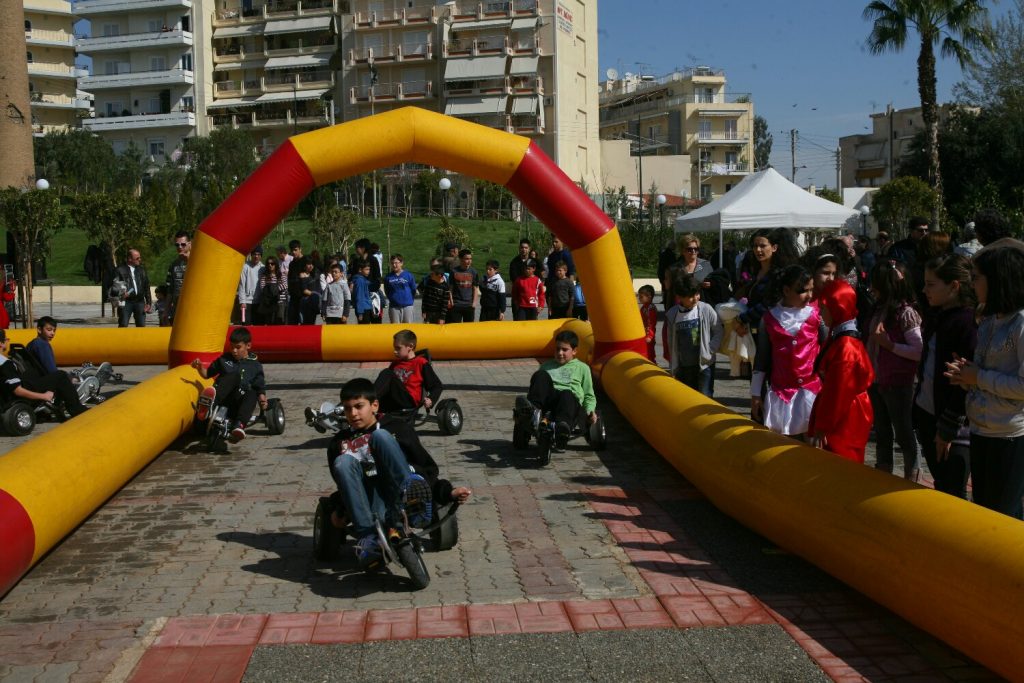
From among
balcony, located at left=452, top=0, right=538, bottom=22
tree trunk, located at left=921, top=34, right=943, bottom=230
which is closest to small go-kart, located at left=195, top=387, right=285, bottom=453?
tree trunk, located at left=921, top=34, right=943, bottom=230

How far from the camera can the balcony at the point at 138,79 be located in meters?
77.6

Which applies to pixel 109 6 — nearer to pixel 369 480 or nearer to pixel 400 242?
pixel 400 242

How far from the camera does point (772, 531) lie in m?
6.52

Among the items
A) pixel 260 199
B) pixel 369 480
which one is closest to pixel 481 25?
pixel 260 199

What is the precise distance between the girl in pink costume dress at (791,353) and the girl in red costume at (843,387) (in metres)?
0.46

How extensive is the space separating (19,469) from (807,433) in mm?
5230

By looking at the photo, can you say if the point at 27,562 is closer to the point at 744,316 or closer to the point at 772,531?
the point at 772,531

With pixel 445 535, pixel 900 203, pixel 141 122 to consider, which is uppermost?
pixel 141 122

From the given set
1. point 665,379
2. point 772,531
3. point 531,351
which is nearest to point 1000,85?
point 531,351

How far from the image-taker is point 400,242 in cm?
4541

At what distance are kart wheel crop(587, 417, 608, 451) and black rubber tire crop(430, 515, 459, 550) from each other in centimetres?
314

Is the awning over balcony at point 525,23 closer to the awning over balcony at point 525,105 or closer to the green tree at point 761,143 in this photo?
the awning over balcony at point 525,105

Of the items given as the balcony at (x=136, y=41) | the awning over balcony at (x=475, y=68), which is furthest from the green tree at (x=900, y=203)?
the balcony at (x=136, y=41)

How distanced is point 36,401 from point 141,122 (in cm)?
7445
